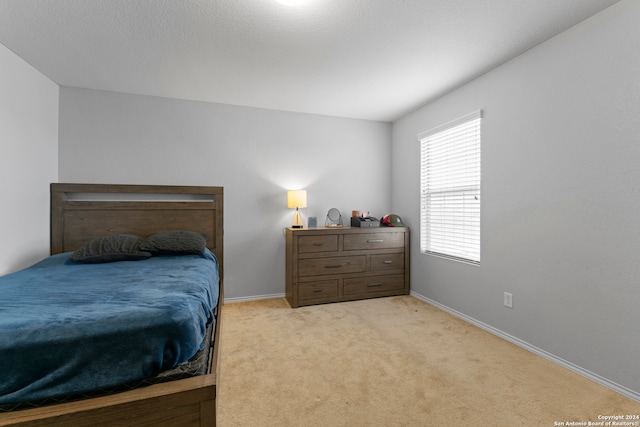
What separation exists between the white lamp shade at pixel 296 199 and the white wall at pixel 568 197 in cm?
182

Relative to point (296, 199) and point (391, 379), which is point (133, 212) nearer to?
point (296, 199)

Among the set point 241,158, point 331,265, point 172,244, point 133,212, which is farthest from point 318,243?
point 133,212

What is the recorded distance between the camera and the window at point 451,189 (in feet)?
9.11

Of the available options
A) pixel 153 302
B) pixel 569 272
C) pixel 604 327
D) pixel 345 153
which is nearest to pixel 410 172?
pixel 345 153

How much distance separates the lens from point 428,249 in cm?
343

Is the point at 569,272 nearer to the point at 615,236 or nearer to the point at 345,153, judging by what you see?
the point at 615,236

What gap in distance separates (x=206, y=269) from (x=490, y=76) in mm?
2834

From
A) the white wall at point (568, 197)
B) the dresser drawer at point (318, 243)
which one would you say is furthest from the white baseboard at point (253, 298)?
the white wall at point (568, 197)

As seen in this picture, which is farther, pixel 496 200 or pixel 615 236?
pixel 496 200

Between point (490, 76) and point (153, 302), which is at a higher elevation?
point (490, 76)

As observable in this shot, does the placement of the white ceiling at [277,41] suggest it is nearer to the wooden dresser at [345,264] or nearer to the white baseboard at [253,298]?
the wooden dresser at [345,264]

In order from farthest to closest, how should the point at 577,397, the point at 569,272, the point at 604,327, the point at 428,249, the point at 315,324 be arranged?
the point at 428,249 < the point at 315,324 < the point at 569,272 < the point at 604,327 < the point at 577,397

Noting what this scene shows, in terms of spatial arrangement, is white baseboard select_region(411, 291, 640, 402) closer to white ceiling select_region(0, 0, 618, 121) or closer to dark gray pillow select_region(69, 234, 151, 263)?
white ceiling select_region(0, 0, 618, 121)

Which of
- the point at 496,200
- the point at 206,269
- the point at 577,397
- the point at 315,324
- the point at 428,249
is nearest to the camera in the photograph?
the point at 577,397
